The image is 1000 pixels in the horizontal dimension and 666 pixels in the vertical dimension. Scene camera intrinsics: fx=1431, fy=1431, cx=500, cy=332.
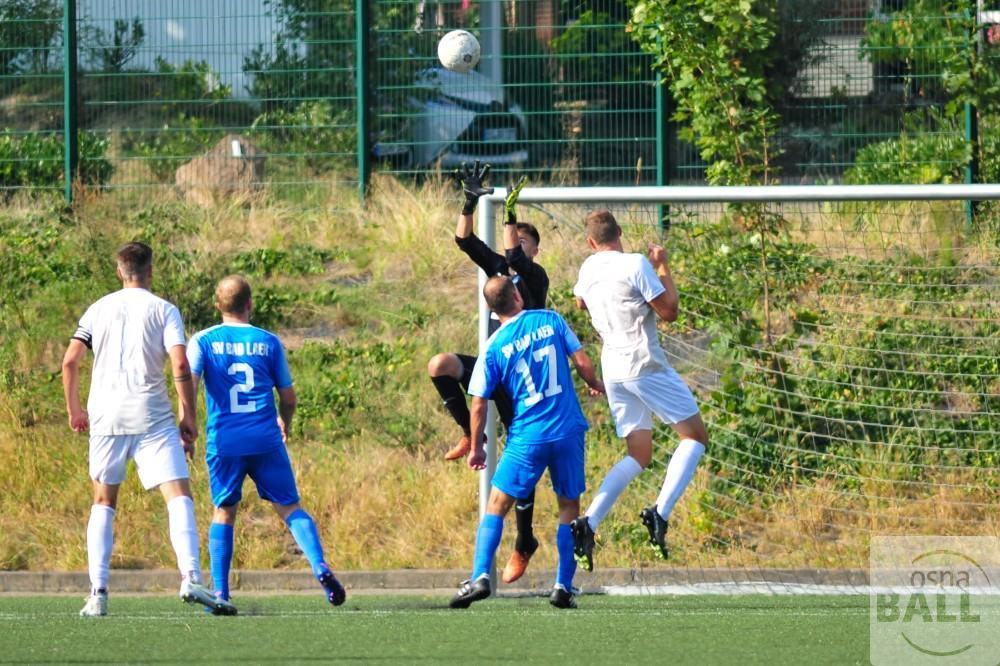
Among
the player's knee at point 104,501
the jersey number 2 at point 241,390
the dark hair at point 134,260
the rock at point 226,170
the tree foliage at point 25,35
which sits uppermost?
the tree foliage at point 25,35

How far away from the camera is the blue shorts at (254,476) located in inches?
301

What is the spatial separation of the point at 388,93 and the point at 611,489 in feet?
24.1

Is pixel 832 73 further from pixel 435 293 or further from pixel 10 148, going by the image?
pixel 10 148

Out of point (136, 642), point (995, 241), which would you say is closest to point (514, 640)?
point (136, 642)

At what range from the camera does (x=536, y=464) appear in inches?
299

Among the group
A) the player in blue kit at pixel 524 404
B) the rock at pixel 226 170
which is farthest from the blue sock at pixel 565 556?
the rock at pixel 226 170

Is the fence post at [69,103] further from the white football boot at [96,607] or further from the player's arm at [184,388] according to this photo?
the white football boot at [96,607]

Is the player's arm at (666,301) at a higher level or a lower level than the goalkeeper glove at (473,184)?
lower

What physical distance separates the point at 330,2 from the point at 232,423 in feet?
25.8

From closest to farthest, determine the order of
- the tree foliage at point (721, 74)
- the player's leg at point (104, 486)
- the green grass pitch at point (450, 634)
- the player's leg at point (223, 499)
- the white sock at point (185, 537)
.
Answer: the green grass pitch at point (450, 634) → the white sock at point (185, 537) → the player's leg at point (104, 486) → the player's leg at point (223, 499) → the tree foliage at point (721, 74)

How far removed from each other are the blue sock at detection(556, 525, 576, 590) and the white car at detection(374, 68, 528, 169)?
276 inches

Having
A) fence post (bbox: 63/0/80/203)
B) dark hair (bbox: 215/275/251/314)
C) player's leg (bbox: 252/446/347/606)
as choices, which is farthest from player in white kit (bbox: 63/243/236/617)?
fence post (bbox: 63/0/80/203)

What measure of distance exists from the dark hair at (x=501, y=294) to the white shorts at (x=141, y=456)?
6.02 ft

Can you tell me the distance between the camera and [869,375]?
9922 mm
